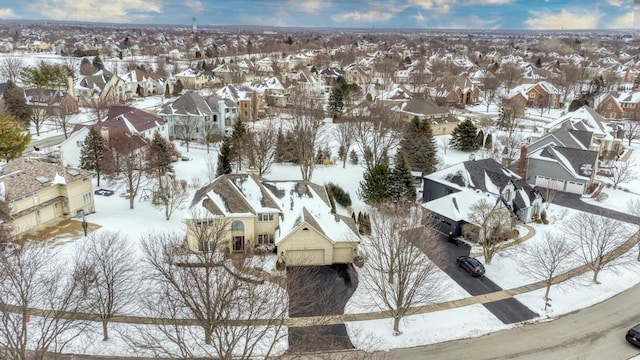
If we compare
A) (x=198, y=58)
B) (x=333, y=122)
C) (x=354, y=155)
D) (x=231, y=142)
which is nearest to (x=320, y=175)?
(x=354, y=155)

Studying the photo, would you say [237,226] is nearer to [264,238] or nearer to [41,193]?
[264,238]

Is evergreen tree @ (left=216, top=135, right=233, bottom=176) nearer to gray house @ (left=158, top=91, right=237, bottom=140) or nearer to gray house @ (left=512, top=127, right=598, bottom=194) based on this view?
gray house @ (left=158, top=91, right=237, bottom=140)

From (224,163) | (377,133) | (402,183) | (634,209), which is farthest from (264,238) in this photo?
(634,209)

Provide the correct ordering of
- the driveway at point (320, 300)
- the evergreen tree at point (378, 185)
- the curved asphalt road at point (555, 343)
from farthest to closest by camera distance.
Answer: the evergreen tree at point (378, 185) < the driveway at point (320, 300) < the curved asphalt road at point (555, 343)

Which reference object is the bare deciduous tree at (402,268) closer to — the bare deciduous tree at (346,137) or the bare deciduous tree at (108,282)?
the bare deciduous tree at (108,282)

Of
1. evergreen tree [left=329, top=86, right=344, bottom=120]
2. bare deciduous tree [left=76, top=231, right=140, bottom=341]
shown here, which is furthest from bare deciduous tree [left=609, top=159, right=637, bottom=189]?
bare deciduous tree [left=76, top=231, right=140, bottom=341]

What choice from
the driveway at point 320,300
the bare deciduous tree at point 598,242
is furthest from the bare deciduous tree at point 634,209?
the driveway at point 320,300

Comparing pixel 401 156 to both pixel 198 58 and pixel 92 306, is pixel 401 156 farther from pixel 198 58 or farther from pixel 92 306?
pixel 198 58
